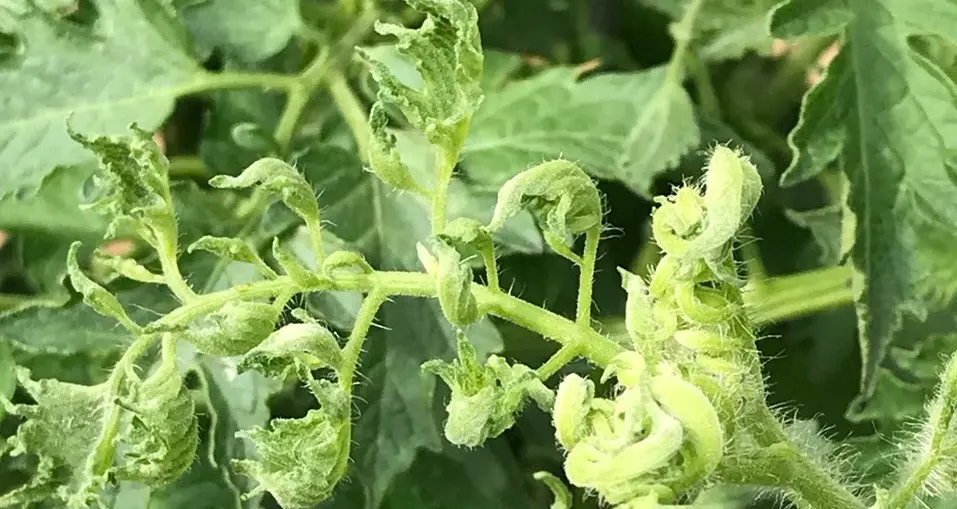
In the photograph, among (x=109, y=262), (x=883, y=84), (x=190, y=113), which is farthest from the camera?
(x=190, y=113)

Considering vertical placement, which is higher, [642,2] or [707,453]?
[707,453]

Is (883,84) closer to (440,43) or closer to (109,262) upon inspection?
(440,43)

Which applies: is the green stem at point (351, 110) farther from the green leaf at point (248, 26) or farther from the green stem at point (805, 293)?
the green stem at point (805, 293)

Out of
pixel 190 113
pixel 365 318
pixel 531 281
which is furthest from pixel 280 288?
pixel 190 113

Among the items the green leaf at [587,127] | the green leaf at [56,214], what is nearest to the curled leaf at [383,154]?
the green leaf at [587,127]

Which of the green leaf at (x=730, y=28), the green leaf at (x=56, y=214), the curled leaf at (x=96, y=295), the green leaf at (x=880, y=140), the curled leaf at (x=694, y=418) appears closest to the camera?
the curled leaf at (x=694, y=418)

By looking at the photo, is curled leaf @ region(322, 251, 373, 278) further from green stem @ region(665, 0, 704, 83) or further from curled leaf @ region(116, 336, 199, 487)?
green stem @ region(665, 0, 704, 83)

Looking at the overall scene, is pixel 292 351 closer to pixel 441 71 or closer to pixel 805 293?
pixel 441 71
